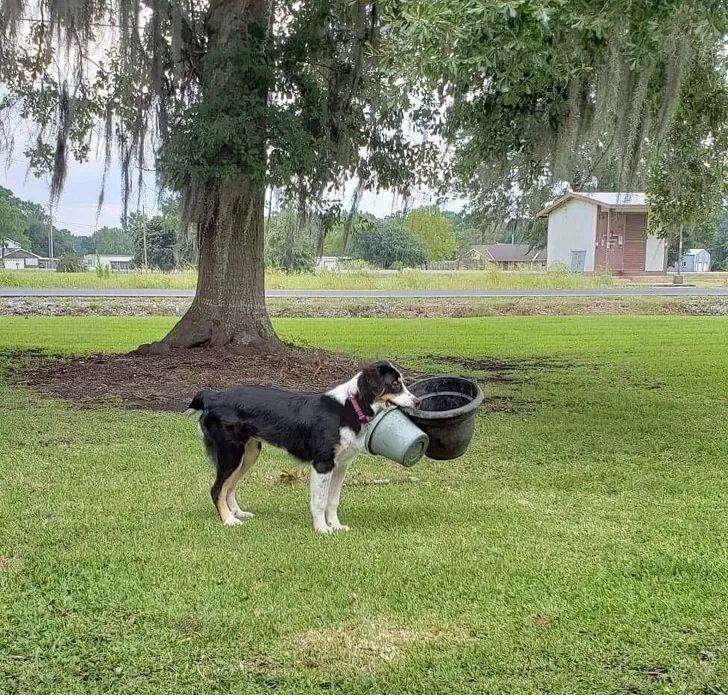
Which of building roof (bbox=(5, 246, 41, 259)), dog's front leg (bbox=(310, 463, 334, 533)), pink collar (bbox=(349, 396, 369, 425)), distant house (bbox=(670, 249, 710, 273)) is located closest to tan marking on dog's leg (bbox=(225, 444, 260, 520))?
dog's front leg (bbox=(310, 463, 334, 533))

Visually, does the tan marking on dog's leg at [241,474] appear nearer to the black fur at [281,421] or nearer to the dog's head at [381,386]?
the black fur at [281,421]

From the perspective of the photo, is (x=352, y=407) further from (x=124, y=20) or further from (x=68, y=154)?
(x=68, y=154)

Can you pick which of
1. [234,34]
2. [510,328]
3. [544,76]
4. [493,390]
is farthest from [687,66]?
[510,328]

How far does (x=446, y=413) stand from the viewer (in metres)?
4.29

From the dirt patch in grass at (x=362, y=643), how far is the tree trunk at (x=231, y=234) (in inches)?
230

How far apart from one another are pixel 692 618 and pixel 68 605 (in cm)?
254

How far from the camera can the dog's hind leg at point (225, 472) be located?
4.25 meters

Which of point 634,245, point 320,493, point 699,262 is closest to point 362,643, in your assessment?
point 320,493

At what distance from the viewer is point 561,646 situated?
9.50ft

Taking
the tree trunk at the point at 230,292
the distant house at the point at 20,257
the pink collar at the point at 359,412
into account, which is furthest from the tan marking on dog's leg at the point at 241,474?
the distant house at the point at 20,257

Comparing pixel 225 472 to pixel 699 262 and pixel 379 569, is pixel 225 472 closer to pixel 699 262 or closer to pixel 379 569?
pixel 379 569

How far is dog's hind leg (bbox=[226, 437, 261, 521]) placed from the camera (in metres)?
4.33

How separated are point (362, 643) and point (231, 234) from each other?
7.20m

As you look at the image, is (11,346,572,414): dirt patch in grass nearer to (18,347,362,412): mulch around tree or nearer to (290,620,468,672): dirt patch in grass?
(18,347,362,412): mulch around tree
